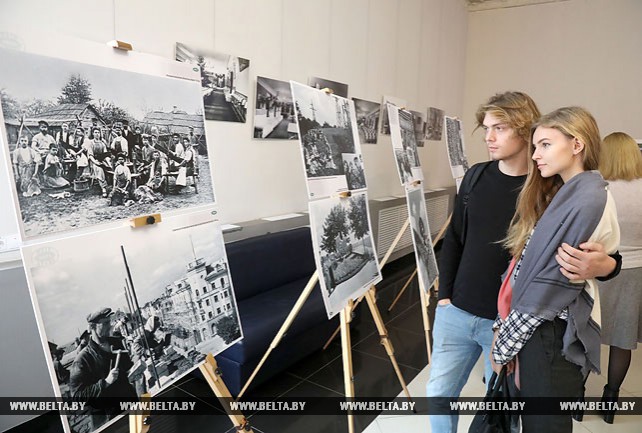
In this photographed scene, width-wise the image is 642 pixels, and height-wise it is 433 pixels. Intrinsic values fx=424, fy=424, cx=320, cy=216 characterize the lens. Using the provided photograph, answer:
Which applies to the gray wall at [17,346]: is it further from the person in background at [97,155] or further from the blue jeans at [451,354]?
the blue jeans at [451,354]

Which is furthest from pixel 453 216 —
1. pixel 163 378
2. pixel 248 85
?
pixel 248 85

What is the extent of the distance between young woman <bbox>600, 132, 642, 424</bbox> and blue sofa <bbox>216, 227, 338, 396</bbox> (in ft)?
6.11

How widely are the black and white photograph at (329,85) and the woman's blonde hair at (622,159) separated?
261cm

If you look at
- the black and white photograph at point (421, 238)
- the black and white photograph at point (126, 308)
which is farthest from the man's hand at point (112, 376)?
the black and white photograph at point (421, 238)

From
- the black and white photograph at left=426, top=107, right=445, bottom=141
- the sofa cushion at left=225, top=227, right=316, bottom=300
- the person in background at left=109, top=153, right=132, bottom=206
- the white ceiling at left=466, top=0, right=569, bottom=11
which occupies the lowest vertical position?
the sofa cushion at left=225, top=227, right=316, bottom=300

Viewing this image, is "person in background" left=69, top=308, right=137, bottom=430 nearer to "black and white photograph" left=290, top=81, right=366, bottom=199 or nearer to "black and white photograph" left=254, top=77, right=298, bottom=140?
"black and white photograph" left=290, top=81, right=366, bottom=199

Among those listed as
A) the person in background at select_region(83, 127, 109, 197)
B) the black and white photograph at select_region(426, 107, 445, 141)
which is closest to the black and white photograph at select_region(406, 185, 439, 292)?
the person in background at select_region(83, 127, 109, 197)

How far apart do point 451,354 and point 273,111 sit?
2767 millimetres

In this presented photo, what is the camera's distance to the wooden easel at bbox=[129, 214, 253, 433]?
1384 mm

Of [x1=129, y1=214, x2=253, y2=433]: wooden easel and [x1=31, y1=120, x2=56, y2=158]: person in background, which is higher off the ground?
[x1=31, y1=120, x2=56, y2=158]: person in background

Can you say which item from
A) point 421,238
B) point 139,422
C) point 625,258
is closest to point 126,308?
point 139,422

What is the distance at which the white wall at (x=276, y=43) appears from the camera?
257 centimetres

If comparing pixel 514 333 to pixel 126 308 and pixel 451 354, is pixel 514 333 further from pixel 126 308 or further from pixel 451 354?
pixel 126 308

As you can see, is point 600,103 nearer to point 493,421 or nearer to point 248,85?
point 248,85
